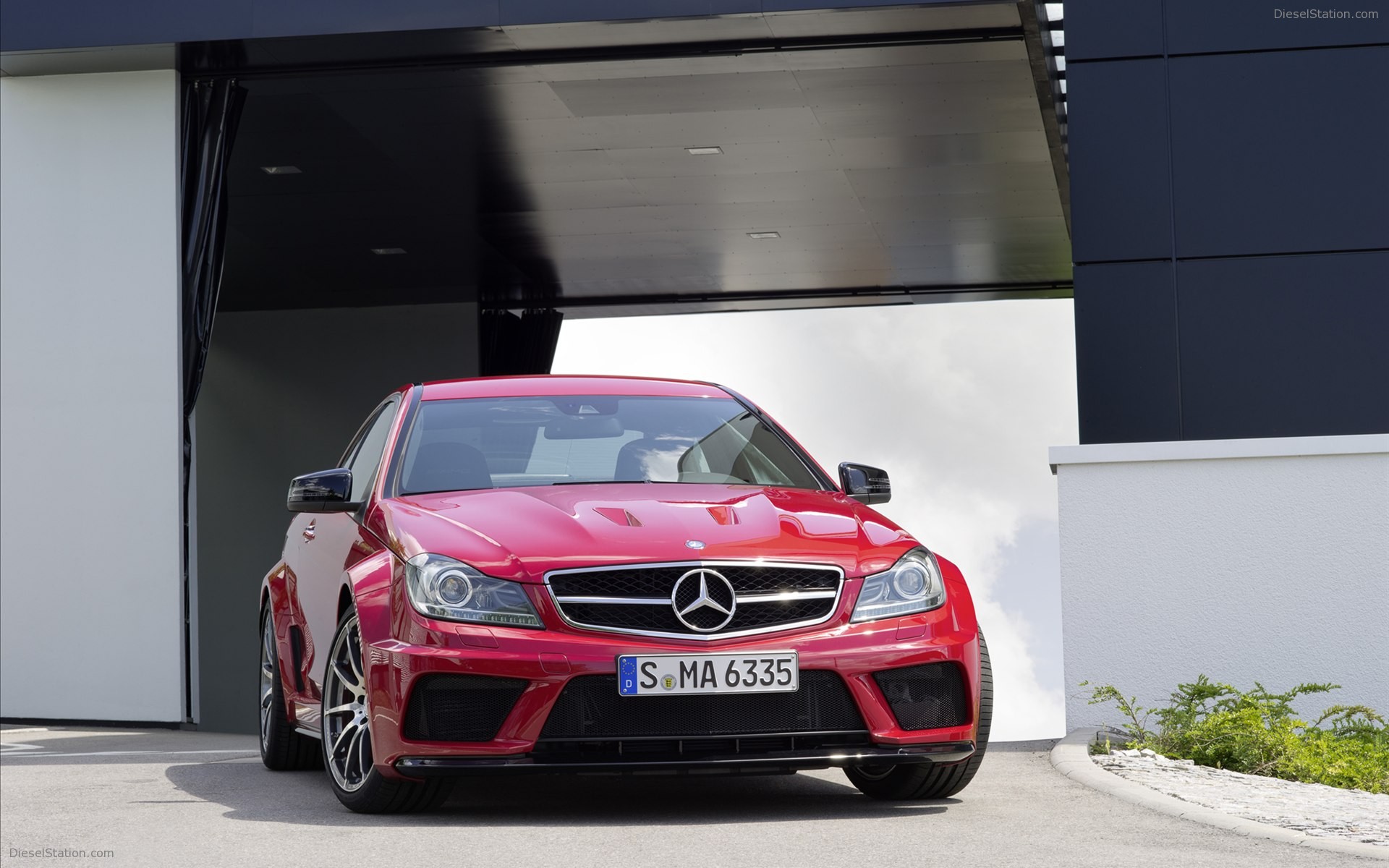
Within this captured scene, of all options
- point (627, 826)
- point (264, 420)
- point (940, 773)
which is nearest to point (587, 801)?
point (627, 826)

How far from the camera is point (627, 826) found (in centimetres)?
515

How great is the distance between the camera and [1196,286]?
30.1 feet

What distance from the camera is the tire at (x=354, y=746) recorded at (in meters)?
5.43

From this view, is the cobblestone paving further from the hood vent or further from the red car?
the hood vent

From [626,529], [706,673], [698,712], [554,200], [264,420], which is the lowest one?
[698,712]

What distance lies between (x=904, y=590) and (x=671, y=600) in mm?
762

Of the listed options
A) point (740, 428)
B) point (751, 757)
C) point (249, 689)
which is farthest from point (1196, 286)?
point (249, 689)

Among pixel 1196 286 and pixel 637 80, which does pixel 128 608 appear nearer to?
pixel 637 80

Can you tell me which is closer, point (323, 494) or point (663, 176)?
point (323, 494)

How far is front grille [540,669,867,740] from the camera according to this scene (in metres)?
5.12

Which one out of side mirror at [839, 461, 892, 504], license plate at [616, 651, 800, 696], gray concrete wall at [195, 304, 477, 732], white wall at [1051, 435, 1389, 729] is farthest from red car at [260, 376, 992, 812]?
gray concrete wall at [195, 304, 477, 732]

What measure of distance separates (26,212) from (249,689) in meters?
14.2

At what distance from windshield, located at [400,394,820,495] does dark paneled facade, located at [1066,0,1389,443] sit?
305cm

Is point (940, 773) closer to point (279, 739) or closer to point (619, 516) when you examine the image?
point (619, 516)
